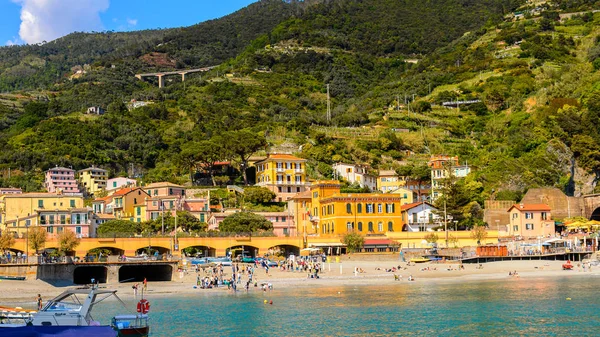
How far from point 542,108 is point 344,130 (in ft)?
94.9

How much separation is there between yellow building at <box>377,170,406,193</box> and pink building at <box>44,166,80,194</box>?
38.5 m

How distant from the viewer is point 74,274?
6494 cm

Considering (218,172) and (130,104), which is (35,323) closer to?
(218,172)

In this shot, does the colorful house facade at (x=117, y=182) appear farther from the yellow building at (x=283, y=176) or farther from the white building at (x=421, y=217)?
the white building at (x=421, y=217)

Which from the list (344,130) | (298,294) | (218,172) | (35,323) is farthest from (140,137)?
(35,323)

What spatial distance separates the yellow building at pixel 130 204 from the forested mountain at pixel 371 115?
30.9 ft

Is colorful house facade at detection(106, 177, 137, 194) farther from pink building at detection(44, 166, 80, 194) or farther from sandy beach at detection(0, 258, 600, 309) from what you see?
sandy beach at detection(0, 258, 600, 309)

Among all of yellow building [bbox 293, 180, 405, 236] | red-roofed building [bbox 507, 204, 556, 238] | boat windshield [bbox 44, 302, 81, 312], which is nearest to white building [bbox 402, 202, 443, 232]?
yellow building [bbox 293, 180, 405, 236]

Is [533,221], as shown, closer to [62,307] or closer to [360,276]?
[360,276]

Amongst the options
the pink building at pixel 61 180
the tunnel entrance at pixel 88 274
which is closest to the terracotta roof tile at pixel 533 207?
the tunnel entrance at pixel 88 274

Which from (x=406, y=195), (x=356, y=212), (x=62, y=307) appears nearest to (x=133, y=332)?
(x=62, y=307)

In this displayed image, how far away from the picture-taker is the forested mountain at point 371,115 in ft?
330

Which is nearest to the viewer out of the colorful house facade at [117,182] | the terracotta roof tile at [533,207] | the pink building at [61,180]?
the terracotta roof tile at [533,207]

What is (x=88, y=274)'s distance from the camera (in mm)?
68188
